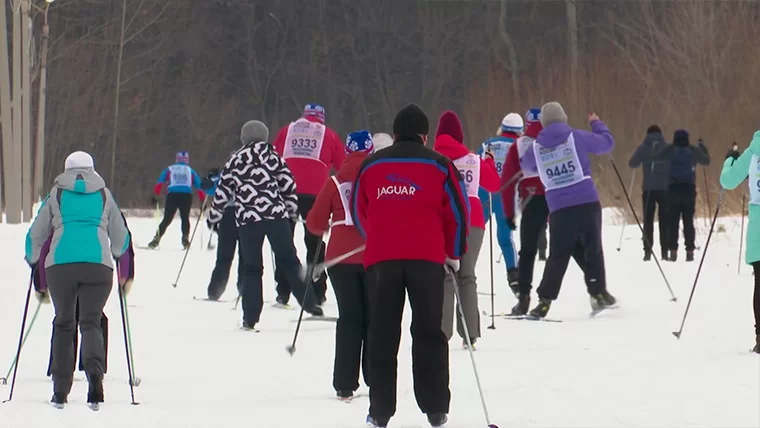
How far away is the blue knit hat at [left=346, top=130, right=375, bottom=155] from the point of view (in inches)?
356

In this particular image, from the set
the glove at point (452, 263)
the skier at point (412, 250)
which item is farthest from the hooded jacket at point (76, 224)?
the glove at point (452, 263)

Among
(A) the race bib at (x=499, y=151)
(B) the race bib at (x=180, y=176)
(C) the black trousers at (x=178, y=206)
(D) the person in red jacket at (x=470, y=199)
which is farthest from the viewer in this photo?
(B) the race bib at (x=180, y=176)

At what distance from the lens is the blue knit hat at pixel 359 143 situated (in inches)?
356

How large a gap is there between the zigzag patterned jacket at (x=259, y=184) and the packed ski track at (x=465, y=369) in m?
0.97

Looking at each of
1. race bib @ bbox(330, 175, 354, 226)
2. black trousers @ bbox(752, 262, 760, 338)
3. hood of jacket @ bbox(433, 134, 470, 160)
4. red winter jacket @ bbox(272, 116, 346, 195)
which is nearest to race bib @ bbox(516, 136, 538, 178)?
red winter jacket @ bbox(272, 116, 346, 195)

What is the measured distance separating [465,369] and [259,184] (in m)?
3.19

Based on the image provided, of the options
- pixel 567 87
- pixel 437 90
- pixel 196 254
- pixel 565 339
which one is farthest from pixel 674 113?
pixel 437 90

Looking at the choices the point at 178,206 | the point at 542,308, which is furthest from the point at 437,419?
the point at 178,206

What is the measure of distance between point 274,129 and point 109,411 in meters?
53.5

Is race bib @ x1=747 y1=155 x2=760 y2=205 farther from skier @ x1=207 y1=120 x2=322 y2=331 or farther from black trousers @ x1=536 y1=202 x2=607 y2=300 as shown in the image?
skier @ x1=207 y1=120 x2=322 y2=331

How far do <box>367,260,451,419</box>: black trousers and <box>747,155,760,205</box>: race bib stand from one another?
3567mm

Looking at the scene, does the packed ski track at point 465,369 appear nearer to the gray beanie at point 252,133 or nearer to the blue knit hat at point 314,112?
the gray beanie at point 252,133

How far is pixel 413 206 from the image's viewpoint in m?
7.27

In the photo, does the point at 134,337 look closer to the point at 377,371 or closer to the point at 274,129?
the point at 377,371
